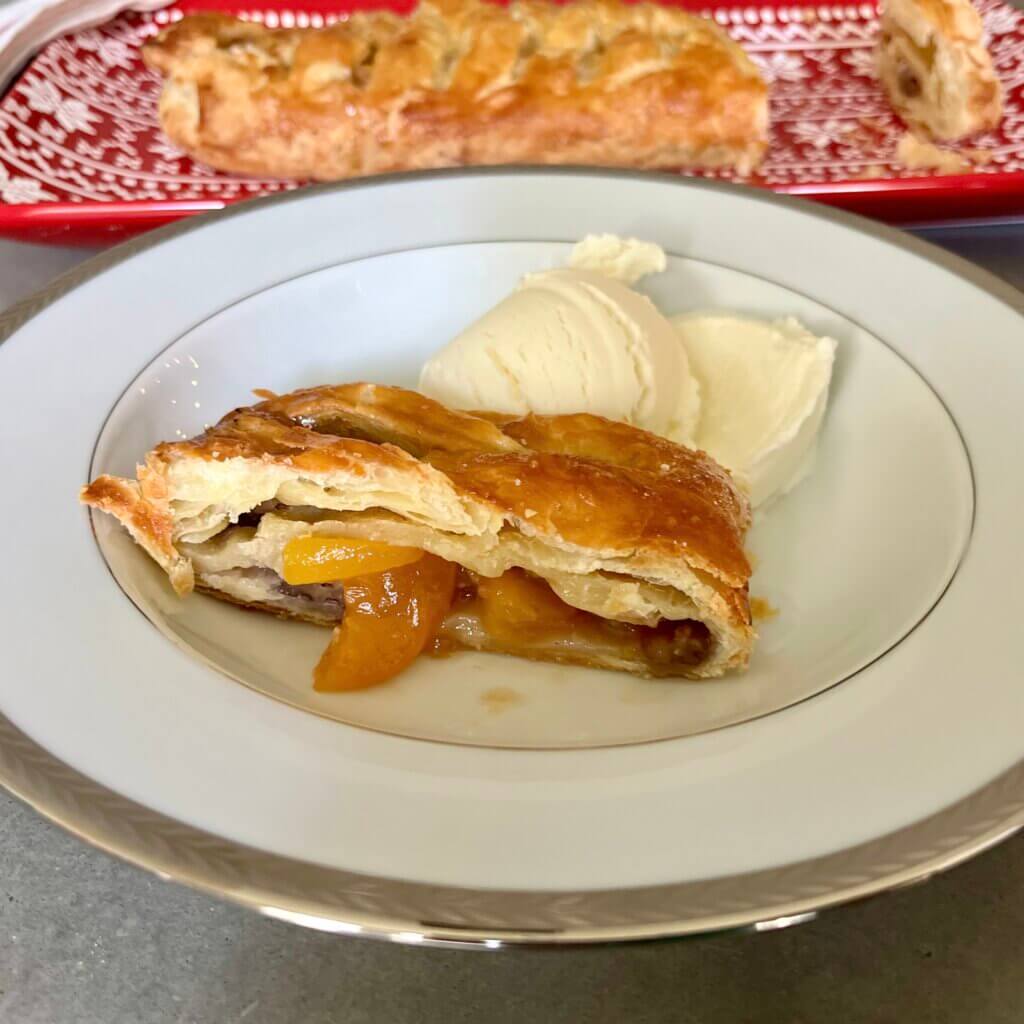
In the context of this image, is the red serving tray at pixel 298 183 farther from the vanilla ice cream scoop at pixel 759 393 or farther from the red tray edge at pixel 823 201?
the vanilla ice cream scoop at pixel 759 393

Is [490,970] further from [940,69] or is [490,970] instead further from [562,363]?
[940,69]

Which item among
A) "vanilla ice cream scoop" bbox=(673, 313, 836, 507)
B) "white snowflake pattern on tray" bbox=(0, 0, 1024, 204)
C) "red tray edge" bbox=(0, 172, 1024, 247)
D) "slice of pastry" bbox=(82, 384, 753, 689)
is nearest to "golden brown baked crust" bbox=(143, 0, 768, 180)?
"white snowflake pattern on tray" bbox=(0, 0, 1024, 204)

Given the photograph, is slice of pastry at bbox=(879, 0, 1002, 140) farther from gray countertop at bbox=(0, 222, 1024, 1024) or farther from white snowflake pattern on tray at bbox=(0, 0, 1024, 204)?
gray countertop at bbox=(0, 222, 1024, 1024)


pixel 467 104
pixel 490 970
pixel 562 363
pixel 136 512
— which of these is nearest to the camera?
pixel 490 970

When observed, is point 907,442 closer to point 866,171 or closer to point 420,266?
point 420,266

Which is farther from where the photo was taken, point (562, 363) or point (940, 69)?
point (940, 69)

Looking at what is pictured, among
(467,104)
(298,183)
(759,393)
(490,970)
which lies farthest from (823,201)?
(490,970)

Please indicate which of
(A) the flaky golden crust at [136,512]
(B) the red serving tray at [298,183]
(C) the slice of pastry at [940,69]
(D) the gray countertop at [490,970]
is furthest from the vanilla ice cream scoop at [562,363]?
(C) the slice of pastry at [940,69]
